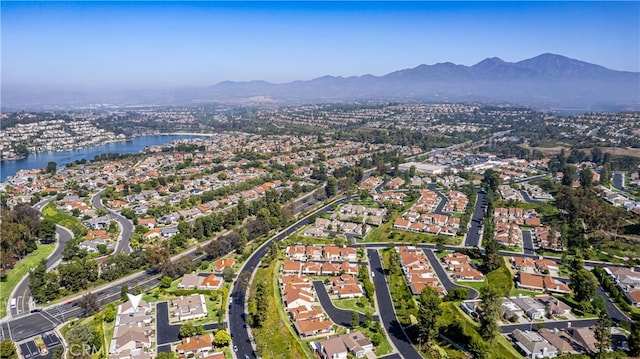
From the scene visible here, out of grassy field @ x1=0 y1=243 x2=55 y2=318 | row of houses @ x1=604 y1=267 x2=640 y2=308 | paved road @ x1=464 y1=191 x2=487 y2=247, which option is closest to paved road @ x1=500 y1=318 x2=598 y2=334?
row of houses @ x1=604 y1=267 x2=640 y2=308

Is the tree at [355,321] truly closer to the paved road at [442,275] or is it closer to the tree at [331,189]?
the paved road at [442,275]

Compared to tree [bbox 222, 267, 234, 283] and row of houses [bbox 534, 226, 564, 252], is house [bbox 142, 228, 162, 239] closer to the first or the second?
tree [bbox 222, 267, 234, 283]

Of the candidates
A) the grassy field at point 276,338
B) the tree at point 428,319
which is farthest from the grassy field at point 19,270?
the tree at point 428,319

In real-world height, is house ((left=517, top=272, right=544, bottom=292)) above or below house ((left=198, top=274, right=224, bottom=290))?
above

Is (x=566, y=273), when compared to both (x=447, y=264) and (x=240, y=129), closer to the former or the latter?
(x=447, y=264)

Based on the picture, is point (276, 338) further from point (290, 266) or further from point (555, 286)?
point (555, 286)

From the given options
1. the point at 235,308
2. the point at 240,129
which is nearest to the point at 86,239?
the point at 235,308

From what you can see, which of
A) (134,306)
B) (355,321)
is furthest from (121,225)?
(355,321)
